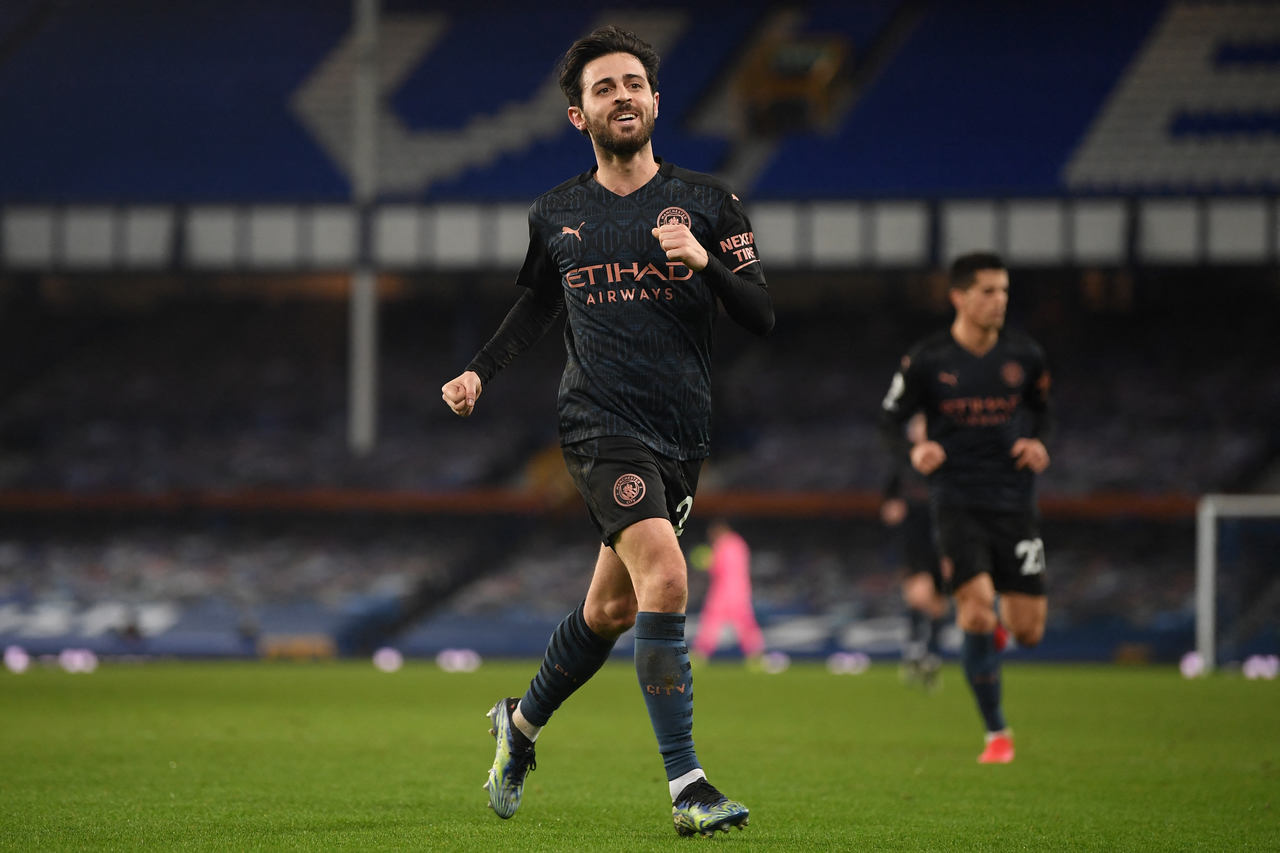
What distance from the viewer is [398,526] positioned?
30406mm

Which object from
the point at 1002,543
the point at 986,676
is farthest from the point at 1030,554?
the point at 986,676

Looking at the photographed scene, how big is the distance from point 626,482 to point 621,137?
1079 mm

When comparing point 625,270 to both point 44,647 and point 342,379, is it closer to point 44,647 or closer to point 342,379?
point 44,647

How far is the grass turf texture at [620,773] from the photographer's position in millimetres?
5285

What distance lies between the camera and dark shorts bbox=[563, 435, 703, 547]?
5.10 metres

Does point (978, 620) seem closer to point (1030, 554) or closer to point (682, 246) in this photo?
point (1030, 554)

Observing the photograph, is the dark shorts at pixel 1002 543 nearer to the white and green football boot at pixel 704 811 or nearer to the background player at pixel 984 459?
the background player at pixel 984 459

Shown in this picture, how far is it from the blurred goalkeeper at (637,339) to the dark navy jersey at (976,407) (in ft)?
11.0

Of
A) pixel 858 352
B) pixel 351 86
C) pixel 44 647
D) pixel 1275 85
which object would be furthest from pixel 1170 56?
pixel 44 647

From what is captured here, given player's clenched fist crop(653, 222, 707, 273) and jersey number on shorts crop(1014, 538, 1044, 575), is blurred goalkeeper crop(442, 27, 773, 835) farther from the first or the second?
jersey number on shorts crop(1014, 538, 1044, 575)

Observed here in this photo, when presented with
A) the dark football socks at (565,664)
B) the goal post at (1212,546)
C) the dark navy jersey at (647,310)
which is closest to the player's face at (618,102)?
the dark navy jersey at (647,310)

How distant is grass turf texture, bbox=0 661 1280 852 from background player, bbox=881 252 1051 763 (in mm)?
673

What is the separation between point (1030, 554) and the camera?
8.50 m

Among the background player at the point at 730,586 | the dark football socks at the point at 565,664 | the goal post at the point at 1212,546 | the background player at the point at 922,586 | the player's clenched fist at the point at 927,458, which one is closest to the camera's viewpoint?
the dark football socks at the point at 565,664
